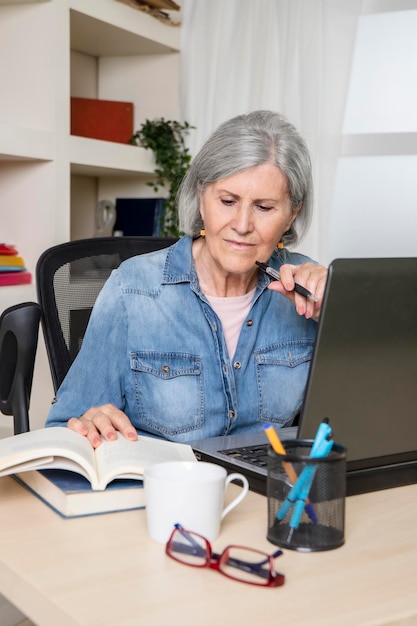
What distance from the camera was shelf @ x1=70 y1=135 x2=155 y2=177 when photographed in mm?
2729

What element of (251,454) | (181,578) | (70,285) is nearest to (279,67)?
(70,285)

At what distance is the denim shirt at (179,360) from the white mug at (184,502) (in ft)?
1.72

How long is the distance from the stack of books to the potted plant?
588 mm

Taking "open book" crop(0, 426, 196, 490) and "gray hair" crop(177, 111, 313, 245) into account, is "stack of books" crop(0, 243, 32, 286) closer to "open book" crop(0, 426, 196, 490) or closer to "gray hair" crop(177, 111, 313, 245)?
"gray hair" crop(177, 111, 313, 245)

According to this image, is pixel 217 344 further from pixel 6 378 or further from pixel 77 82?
pixel 77 82

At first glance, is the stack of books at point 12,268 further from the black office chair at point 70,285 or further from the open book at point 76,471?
the open book at point 76,471

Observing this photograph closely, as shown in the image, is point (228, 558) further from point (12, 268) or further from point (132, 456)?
point (12, 268)

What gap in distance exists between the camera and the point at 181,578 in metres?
0.84

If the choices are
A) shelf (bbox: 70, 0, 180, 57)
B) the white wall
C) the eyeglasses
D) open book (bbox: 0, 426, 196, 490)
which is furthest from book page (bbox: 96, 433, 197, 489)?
shelf (bbox: 70, 0, 180, 57)

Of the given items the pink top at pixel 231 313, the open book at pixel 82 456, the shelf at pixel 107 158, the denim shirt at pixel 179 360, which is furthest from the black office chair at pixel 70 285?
the shelf at pixel 107 158

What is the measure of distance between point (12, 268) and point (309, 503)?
1900 millimetres

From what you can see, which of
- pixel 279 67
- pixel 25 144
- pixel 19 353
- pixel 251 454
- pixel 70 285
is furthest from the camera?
pixel 279 67

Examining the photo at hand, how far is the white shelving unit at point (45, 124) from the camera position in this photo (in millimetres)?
2607

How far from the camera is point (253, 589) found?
2.69ft
